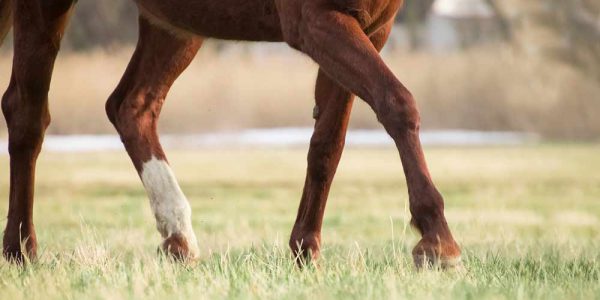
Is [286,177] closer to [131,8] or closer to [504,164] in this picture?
[504,164]

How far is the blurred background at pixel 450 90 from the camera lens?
70.2 feet

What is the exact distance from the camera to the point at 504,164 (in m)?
16.9

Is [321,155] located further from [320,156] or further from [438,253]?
[438,253]

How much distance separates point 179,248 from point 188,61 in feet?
3.24

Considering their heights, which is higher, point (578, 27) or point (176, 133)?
point (578, 27)

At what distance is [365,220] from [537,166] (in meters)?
7.06

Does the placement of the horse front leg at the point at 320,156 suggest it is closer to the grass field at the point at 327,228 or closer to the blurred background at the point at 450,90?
the grass field at the point at 327,228

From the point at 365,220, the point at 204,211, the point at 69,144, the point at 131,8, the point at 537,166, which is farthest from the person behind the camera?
the point at 131,8

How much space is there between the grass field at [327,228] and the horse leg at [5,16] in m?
1.03

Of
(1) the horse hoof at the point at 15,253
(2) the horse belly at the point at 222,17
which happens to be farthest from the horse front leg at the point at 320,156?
(1) the horse hoof at the point at 15,253

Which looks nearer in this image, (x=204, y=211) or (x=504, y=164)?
(x=204, y=211)

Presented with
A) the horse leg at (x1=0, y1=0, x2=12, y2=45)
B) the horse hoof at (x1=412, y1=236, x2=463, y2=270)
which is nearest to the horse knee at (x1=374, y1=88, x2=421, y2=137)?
the horse hoof at (x1=412, y1=236, x2=463, y2=270)

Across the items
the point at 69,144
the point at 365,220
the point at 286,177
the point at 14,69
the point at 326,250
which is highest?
the point at 14,69

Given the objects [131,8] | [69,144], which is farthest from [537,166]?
[131,8]
